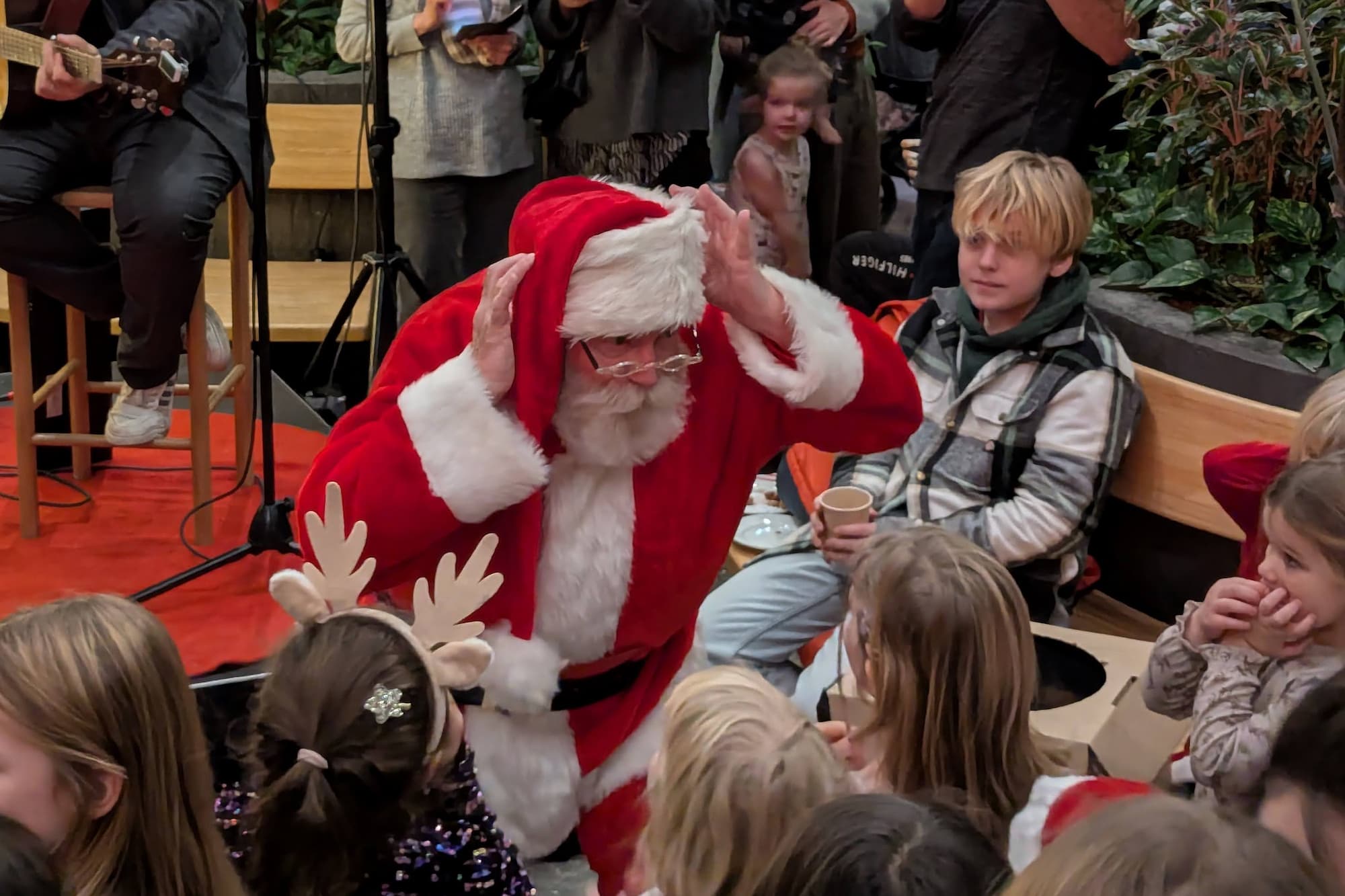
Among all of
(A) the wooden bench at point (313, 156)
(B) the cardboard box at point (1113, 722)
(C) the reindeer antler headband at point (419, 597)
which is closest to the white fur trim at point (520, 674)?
(C) the reindeer antler headband at point (419, 597)

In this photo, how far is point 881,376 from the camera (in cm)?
179

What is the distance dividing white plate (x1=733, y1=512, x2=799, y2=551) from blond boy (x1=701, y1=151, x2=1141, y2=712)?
0.25 metres

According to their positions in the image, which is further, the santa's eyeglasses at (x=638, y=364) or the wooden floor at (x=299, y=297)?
the wooden floor at (x=299, y=297)

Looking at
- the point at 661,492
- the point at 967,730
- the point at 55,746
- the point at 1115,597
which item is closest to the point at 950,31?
the point at 1115,597

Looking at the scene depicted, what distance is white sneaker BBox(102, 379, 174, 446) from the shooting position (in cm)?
285

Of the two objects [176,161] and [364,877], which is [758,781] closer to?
[364,877]

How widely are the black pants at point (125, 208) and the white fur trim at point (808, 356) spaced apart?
1.39m

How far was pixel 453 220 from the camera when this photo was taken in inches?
140

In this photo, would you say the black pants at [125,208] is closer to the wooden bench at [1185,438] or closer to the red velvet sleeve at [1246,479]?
the wooden bench at [1185,438]

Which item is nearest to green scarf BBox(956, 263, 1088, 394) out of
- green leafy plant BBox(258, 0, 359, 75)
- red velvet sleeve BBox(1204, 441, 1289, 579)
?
red velvet sleeve BBox(1204, 441, 1289, 579)

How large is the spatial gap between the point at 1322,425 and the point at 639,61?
81.9 inches

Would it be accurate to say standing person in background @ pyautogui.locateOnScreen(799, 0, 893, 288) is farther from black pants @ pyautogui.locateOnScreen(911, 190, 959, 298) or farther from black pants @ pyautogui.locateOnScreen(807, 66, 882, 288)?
black pants @ pyautogui.locateOnScreen(911, 190, 959, 298)

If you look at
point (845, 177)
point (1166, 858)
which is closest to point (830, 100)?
point (845, 177)

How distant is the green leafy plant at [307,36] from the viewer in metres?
4.59
